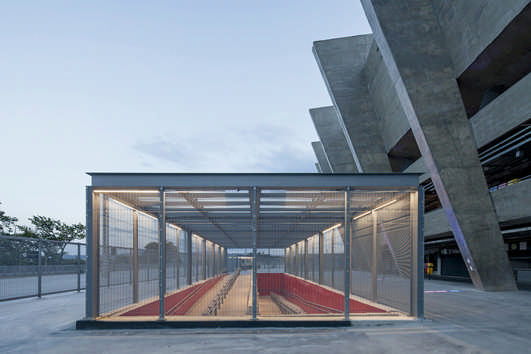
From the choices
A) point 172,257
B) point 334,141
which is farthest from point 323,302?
point 334,141

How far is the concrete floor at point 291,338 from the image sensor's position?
627 cm

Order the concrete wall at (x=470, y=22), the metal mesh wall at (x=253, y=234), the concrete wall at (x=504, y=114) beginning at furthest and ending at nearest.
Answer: the concrete wall at (x=470, y=22), the concrete wall at (x=504, y=114), the metal mesh wall at (x=253, y=234)

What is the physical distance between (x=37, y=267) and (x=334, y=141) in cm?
2935

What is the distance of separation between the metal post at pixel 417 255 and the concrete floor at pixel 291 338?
0.42 meters

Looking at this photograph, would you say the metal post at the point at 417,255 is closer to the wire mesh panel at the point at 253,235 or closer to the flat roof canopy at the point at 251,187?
the wire mesh panel at the point at 253,235

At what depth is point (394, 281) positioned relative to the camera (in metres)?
9.22

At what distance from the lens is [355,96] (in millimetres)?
26797

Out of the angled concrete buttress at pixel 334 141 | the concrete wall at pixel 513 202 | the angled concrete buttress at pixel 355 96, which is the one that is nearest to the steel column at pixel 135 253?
the concrete wall at pixel 513 202

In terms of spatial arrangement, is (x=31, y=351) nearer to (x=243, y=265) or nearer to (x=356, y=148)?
(x=356, y=148)

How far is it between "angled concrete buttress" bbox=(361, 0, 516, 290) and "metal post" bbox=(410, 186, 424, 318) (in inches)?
313

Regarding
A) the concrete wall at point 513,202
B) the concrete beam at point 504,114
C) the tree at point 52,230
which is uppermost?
the concrete beam at point 504,114

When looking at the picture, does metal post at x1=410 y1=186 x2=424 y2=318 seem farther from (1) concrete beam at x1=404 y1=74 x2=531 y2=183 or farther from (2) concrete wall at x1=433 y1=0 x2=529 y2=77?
(2) concrete wall at x1=433 y1=0 x2=529 y2=77

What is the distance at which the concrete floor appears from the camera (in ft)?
20.6

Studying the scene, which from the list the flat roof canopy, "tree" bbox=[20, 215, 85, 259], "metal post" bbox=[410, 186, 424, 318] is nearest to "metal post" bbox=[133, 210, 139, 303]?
the flat roof canopy
